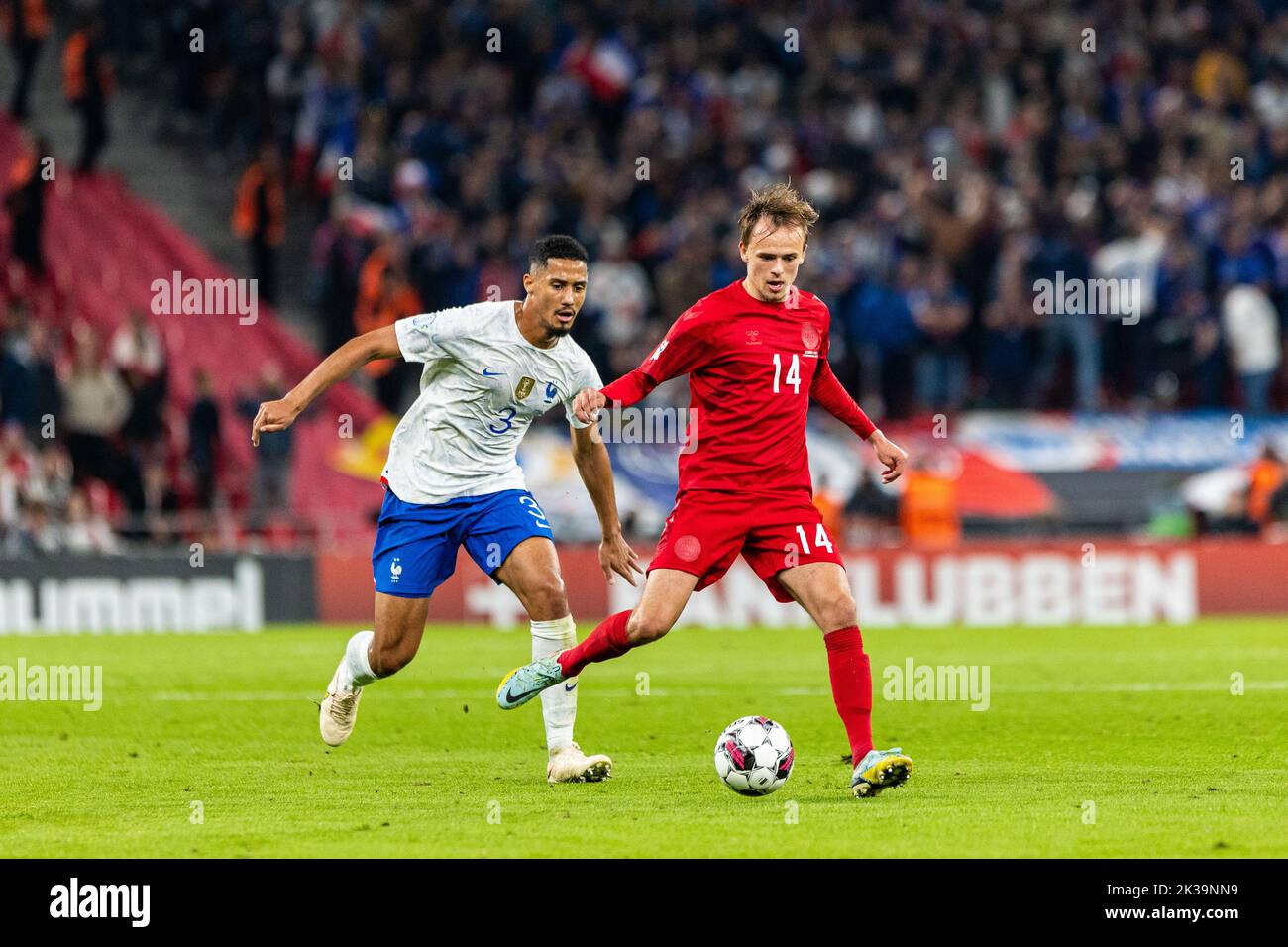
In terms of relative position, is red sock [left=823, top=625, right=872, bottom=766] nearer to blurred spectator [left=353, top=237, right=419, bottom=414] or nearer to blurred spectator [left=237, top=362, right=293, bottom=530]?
blurred spectator [left=237, top=362, right=293, bottom=530]

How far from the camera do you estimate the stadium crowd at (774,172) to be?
2303 centimetres

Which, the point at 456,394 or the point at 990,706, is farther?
the point at 990,706

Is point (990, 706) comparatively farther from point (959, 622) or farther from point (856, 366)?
point (856, 366)

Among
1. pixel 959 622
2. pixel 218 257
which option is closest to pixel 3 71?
pixel 218 257

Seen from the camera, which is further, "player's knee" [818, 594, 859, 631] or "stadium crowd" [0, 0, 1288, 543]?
"stadium crowd" [0, 0, 1288, 543]

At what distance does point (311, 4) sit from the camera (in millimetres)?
26266

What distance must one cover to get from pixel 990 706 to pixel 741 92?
48.8 ft

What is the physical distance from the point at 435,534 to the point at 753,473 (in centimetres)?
164

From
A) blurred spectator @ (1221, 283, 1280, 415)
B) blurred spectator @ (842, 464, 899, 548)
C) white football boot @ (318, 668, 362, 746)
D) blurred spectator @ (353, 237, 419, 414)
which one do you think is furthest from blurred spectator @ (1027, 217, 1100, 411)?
white football boot @ (318, 668, 362, 746)

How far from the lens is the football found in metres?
8.67

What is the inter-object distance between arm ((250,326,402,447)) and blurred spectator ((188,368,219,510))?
1223 cm

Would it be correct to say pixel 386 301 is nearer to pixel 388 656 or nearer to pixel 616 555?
pixel 388 656

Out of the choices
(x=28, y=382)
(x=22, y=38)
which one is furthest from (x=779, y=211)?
(x=22, y=38)
